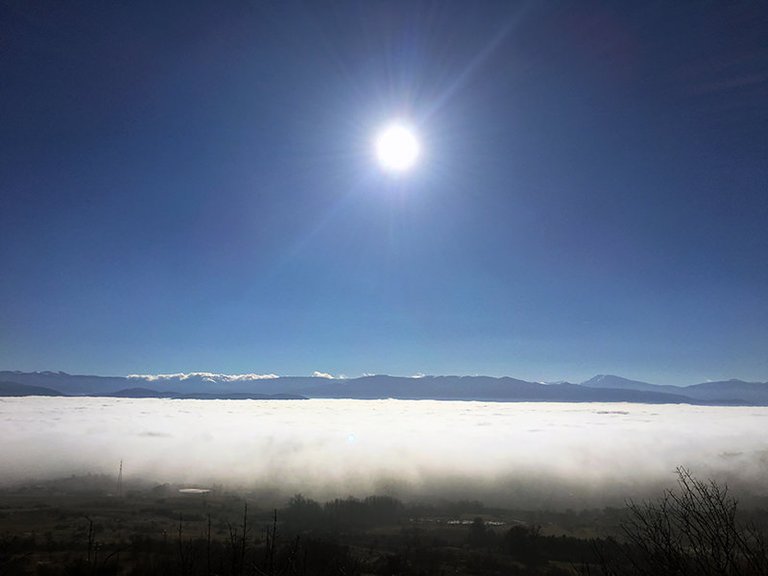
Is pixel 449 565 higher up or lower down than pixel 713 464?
lower down

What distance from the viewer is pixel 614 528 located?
164 metres

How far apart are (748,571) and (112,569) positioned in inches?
4728

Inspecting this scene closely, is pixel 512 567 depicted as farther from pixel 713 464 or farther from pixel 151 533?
pixel 713 464

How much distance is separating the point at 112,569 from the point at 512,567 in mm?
99808

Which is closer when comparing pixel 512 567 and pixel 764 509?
pixel 512 567

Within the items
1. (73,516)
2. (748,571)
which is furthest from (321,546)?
(748,571)

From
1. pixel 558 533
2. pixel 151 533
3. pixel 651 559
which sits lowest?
pixel 558 533

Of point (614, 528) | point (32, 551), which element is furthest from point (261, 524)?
point (614, 528)

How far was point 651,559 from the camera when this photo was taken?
1959 centimetres

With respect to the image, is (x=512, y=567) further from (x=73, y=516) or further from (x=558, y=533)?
(x=73, y=516)

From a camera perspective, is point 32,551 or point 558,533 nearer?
point 32,551

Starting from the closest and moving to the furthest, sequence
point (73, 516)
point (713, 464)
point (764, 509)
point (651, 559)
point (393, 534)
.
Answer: point (651, 559) → point (73, 516) → point (393, 534) → point (764, 509) → point (713, 464)

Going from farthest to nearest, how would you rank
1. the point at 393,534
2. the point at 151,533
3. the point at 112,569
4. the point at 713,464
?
the point at 713,464, the point at 393,534, the point at 151,533, the point at 112,569

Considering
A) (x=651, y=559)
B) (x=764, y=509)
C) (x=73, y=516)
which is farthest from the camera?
(x=764, y=509)
